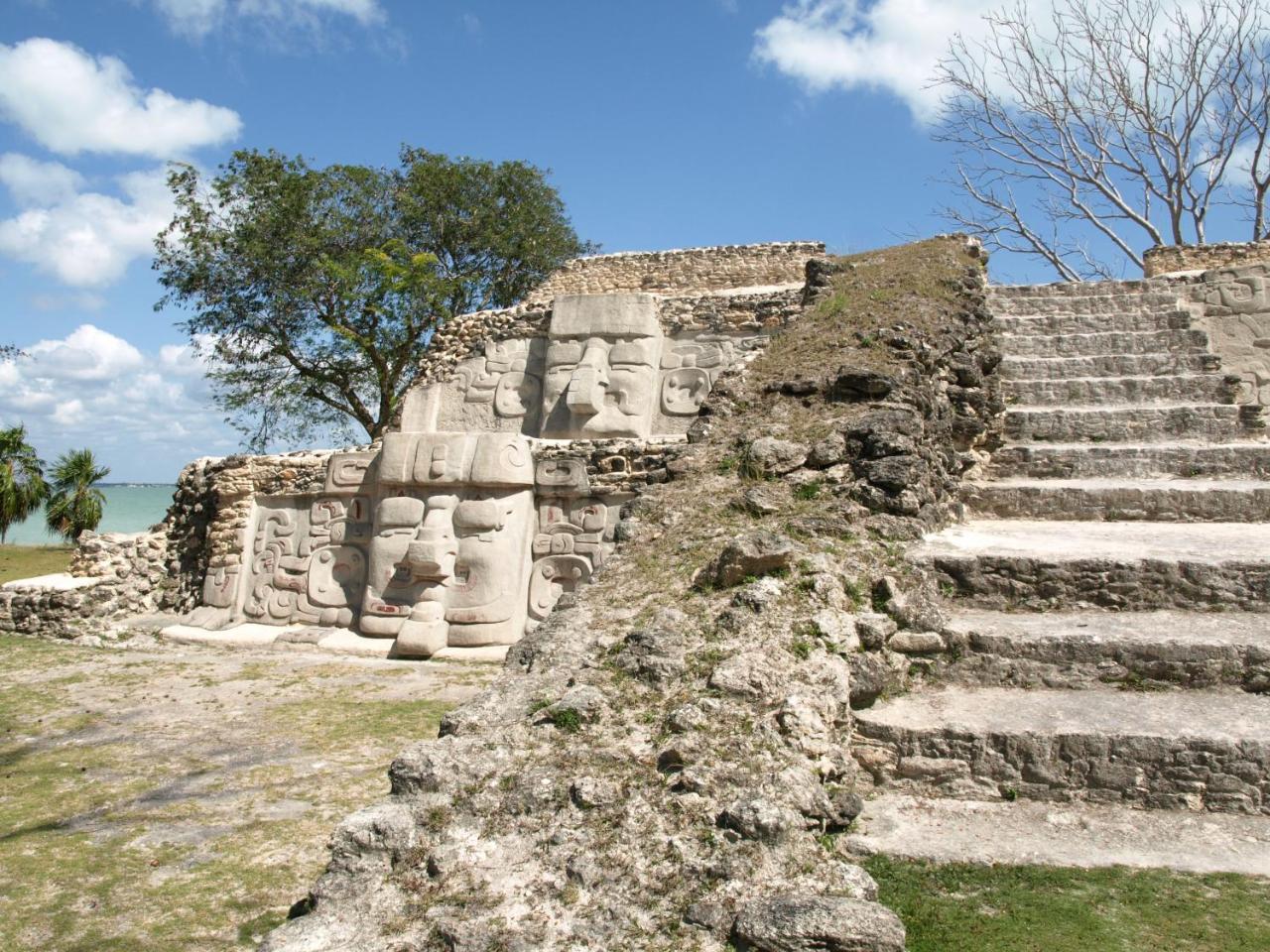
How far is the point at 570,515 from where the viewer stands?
8281 mm

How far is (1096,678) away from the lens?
3.26 meters

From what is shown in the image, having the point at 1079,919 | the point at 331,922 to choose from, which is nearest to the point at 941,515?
the point at 1079,919

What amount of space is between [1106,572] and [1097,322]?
4352 mm

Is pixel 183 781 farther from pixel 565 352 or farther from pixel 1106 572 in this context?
pixel 565 352

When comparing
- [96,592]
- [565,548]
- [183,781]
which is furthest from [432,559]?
[96,592]

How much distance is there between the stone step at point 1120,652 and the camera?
318 cm

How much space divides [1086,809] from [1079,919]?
657 millimetres

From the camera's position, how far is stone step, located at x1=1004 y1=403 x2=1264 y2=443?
19.0 feet

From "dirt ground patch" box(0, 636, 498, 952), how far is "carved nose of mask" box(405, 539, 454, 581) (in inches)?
31.3

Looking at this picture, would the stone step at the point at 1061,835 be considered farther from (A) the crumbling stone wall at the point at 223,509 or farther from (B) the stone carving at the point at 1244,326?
(A) the crumbling stone wall at the point at 223,509

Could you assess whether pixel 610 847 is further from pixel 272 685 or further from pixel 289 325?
pixel 289 325

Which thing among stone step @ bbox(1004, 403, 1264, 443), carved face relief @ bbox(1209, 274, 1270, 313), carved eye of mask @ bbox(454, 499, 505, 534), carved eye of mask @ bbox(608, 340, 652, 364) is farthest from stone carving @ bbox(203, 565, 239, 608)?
carved face relief @ bbox(1209, 274, 1270, 313)

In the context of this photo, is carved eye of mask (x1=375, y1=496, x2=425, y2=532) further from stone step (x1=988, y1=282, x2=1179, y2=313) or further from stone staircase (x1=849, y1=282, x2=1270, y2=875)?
stone step (x1=988, y1=282, x2=1179, y2=313)

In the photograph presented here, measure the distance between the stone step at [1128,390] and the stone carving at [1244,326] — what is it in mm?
1861
